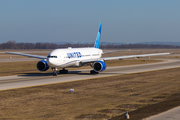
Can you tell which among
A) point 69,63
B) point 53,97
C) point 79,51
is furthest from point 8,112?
point 79,51

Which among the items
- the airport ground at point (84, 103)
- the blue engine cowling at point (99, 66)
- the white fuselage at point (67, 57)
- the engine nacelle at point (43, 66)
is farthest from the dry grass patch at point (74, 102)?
the blue engine cowling at point (99, 66)

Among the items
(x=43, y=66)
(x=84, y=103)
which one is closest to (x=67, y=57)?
(x=43, y=66)

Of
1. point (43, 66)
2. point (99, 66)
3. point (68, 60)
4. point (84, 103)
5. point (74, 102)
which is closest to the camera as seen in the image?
point (84, 103)

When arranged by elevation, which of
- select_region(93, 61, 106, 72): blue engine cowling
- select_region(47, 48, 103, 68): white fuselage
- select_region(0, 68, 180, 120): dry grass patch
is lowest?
select_region(0, 68, 180, 120): dry grass patch

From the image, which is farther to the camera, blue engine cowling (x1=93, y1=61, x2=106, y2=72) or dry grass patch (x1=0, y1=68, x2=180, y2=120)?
blue engine cowling (x1=93, y1=61, x2=106, y2=72)

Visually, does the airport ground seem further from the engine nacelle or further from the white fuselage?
the engine nacelle

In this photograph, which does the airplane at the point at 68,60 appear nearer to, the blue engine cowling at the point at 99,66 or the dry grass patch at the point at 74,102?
the blue engine cowling at the point at 99,66

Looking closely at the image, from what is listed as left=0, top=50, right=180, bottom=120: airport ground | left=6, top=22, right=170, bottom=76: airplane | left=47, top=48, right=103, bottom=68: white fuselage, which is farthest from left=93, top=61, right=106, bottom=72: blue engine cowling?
left=0, top=50, right=180, bottom=120: airport ground

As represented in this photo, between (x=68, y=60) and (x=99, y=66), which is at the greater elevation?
(x=68, y=60)

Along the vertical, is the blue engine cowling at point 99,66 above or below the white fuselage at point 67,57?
below

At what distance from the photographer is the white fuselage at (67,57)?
Answer: 4119cm

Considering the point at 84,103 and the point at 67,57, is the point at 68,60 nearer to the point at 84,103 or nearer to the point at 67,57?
the point at 67,57

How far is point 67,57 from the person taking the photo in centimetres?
4341

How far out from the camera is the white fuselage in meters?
41.2
